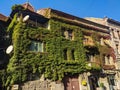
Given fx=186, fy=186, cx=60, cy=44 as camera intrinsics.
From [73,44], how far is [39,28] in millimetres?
5848

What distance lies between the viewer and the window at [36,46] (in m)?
23.3

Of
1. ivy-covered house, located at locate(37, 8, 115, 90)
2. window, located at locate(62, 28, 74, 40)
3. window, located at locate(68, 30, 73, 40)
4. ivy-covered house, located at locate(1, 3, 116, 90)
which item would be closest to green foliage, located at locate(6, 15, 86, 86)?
ivy-covered house, located at locate(1, 3, 116, 90)

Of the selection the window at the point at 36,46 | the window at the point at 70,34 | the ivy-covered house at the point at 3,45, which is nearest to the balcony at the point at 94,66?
the window at the point at 70,34

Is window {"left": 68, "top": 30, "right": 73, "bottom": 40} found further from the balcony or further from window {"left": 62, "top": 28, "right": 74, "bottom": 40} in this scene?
the balcony

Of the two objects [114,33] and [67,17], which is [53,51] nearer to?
[67,17]

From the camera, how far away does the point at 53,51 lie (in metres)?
24.5

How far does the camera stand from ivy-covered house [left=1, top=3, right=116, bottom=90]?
21.7 metres

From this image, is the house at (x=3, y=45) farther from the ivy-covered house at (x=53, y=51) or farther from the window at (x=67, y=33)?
the window at (x=67, y=33)

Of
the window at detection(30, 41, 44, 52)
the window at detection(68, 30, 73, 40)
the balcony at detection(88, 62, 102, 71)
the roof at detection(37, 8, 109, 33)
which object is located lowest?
the balcony at detection(88, 62, 102, 71)

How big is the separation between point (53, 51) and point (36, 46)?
239cm

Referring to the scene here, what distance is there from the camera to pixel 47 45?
2442 cm

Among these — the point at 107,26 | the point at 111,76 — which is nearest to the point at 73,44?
the point at 111,76

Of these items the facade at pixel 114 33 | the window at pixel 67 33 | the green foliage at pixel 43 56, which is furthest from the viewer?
the facade at pixel 114 33

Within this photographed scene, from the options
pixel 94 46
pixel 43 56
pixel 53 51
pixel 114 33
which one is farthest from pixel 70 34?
pixel 114 33
